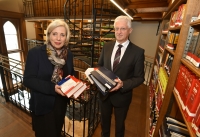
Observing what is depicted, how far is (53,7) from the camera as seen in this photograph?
613 centimetres

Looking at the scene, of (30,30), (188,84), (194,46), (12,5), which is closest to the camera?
(188,84)

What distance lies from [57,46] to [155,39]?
521 cm

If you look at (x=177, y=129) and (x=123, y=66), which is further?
(x=123, y=66)

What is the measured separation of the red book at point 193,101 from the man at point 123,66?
1.59 ft

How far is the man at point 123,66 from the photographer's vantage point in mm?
1175

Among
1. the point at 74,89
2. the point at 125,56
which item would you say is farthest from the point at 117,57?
the point at 74,89

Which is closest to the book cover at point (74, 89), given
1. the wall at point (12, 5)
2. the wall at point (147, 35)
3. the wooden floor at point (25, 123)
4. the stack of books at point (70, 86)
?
the stack of books at point (70, 86)

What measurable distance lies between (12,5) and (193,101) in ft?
22.5

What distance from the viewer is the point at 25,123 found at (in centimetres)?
195

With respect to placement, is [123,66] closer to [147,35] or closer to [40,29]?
[147,35]

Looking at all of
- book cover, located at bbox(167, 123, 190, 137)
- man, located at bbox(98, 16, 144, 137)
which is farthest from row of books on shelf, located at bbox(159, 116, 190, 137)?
man, located at bbox(98, 16, 144, 137)

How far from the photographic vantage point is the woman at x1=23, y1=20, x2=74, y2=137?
3.37 ft

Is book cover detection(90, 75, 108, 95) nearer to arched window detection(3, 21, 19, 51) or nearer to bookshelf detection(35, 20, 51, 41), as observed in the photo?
arched window detection(3, 21, 19, 51)

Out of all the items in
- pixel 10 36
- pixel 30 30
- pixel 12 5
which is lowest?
pixel 10 36
